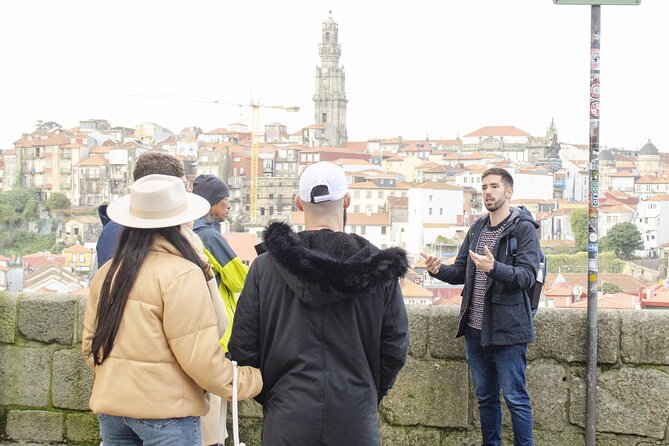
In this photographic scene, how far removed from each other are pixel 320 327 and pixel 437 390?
1.88 m

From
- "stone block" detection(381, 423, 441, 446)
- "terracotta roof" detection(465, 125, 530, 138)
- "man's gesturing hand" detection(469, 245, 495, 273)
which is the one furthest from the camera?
"terracotta roof" detection(465, 125, 530, 138)

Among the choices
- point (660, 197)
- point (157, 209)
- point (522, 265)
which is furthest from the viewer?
point (660, 197)

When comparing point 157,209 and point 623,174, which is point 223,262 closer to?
point 157,209

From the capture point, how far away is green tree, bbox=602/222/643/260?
7574 mm

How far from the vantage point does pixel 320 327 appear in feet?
7.61

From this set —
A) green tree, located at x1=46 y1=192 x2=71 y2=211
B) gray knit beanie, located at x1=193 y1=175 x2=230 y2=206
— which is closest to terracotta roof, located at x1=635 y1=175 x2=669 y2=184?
gray knit beanie, located at x1=193 y1=175 x2=230 y2=206

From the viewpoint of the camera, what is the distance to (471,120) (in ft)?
149

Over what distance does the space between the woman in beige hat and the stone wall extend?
1719 mm

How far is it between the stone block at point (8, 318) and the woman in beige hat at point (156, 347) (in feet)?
6.68

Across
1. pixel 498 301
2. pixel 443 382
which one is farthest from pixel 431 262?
pixel 443 382

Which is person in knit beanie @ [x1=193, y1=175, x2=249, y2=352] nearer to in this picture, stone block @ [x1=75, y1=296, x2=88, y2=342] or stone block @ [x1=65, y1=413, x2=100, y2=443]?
stone block @ [x1=75, y1=296, x2=88, y2=342]

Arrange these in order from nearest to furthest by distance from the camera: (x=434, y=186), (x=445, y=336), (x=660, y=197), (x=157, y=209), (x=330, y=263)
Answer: (x=330, y=263) < (x=157, y=209) < (x=445, y=336) < (x=660, y=197) < (x=434, y=186)

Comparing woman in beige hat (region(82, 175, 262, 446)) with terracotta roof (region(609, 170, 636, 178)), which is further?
terracotta roof (region(609, 170, 636, 178))

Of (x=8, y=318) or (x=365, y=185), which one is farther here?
(x=365, y=185)
